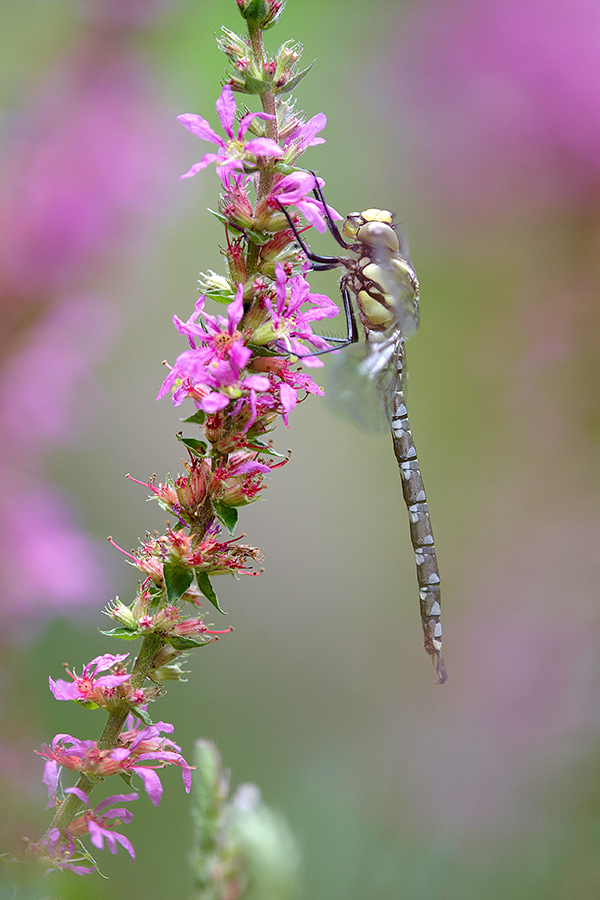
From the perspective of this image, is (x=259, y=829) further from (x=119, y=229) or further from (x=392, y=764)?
(x=392, y=764)

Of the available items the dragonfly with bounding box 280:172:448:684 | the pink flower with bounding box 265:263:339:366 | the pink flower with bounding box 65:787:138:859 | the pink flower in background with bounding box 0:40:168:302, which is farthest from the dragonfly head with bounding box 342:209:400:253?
the pink flower with bounding box 65:787:138:859

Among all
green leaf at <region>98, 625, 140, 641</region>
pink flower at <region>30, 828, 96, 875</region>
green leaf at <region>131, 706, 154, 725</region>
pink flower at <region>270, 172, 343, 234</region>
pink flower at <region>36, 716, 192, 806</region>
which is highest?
pink flower at <region>270, 172, 343, 234</region>

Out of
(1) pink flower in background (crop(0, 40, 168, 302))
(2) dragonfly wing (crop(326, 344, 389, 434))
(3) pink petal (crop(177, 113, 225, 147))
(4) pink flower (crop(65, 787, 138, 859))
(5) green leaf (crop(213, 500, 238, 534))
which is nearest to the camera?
(4) pink flower (crop(65, 787, 138, 859))

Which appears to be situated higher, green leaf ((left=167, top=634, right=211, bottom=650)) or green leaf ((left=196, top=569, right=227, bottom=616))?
green leaf ((left=196, top=569, right=227, bottom=616))

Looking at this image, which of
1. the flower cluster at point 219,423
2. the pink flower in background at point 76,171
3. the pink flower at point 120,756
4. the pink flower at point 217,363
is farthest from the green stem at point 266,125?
the pink flower in background at point 76,171

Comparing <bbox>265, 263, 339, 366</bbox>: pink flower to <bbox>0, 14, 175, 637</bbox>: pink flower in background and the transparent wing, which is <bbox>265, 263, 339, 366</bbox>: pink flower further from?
<bbox>0, 14, 175, 637</bbox>: pink flower in background

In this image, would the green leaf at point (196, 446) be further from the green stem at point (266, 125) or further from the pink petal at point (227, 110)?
the pink petal at point (227, 110)

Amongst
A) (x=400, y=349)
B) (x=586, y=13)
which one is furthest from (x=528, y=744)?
(x=586, y=13)
